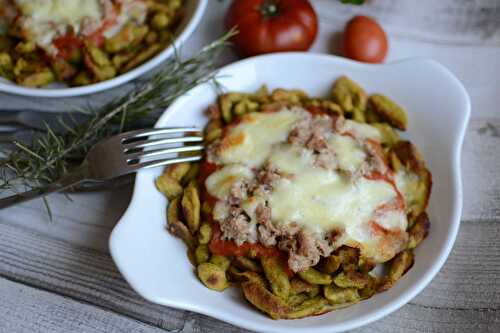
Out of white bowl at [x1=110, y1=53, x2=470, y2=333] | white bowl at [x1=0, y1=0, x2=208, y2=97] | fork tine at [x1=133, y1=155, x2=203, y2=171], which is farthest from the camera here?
white bowl at [x1=0, y1=0, x2=208, y2=97]

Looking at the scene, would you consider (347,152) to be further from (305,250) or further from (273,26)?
(273,26)

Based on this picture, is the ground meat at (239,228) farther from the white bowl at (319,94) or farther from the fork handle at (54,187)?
the fork handle at (54,187)

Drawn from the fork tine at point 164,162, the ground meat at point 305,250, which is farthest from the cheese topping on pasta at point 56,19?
the ground meat at point 305,250

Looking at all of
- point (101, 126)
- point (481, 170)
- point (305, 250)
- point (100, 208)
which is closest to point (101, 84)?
point (101, 126)

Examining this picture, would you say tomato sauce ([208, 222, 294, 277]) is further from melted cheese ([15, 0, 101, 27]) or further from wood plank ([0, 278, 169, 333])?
melted cheese ([15, 0, 101, 27])

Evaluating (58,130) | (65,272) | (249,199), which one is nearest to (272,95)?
(249,199)

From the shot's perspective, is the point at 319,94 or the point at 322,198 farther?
the point at 319,94

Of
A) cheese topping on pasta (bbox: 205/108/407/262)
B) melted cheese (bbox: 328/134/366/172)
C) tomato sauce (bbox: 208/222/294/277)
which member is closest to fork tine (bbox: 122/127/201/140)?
cheese topping on pasta (bbox: 205/108/407/262)
